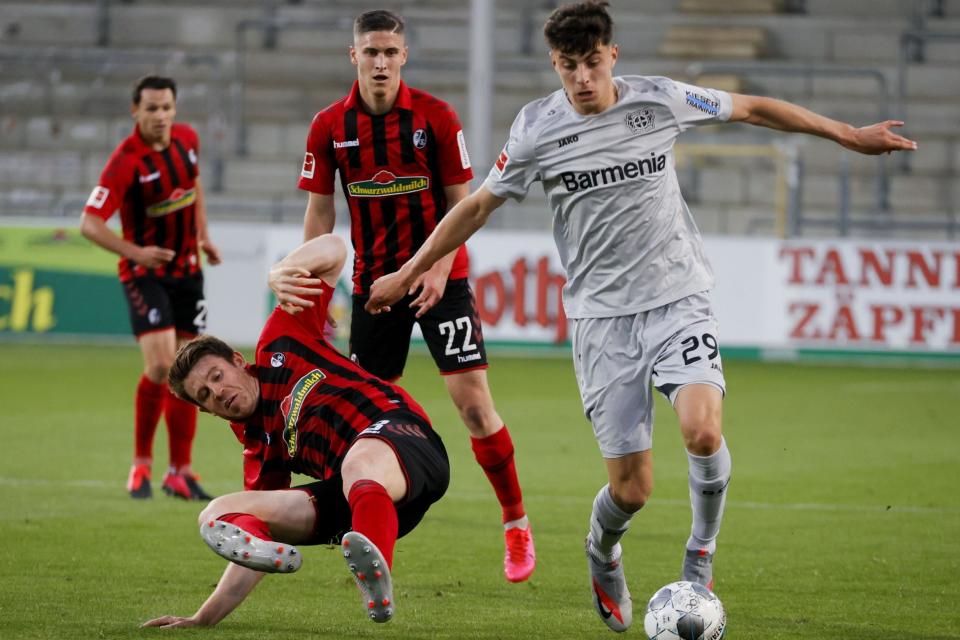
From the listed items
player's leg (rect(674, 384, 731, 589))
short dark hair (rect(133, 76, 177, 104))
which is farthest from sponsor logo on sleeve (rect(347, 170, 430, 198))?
short dark hair (rect(133, 76, 177, 104))

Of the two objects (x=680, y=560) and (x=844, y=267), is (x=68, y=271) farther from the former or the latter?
(x=680, y=560)

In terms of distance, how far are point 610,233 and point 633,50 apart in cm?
1895

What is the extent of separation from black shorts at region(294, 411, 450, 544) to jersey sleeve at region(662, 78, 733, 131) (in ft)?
4.76

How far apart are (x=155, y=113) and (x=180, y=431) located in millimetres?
1815

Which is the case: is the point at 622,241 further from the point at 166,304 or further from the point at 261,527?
the point at 166,304

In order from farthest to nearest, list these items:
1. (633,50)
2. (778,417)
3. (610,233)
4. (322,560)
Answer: (633,50)
(778,417)
(322,560)
(610,233)

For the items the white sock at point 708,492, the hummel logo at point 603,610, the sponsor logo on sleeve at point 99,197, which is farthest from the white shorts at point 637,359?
the sponsor logo on sleeve at point 99,197

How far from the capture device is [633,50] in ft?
78.6

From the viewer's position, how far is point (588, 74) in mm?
5309

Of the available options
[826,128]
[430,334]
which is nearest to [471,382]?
[430,334]

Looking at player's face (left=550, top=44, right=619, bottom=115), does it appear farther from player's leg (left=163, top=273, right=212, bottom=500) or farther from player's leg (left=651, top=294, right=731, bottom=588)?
player's leg (left=163, top=273, right=212, bottom=500)

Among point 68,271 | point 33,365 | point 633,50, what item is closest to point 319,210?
point 33,365

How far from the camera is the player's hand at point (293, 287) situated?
5.32m

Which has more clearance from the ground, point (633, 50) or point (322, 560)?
point (633, 50)
